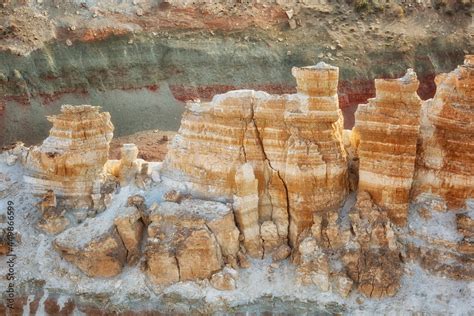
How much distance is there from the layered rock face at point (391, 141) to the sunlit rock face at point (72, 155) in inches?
254

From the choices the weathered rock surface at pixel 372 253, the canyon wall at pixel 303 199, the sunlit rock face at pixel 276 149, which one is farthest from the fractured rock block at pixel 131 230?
the weathered rock surface at pixel 372 253

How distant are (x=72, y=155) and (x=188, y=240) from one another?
3.72 meters

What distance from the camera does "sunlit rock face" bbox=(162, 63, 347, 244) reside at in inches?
495

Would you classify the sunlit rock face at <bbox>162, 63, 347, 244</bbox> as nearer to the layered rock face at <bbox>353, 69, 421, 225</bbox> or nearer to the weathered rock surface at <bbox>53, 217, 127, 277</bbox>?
the layered rock face at <bbox>353, 69, 421, 225</bbox>

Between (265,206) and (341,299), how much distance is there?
9.17 ft

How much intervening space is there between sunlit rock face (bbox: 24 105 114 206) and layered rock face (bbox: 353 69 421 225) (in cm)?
645

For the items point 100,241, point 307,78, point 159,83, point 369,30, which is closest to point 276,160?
point 307,78

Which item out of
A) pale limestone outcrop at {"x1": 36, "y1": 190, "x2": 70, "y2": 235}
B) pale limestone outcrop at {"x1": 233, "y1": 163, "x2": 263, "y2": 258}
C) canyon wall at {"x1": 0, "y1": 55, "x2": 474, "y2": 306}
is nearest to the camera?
canyon wall at {"x1": 0, "y1": 55, "x2": 474, "y2": 306}

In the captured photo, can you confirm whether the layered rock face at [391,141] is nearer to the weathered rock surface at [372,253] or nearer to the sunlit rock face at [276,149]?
the weathered rock surface at [372,253]

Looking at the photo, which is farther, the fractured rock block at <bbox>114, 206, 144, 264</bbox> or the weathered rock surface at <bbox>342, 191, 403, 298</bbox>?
the fractured rock block at <bbox>114, 206, 144, 264</bbox>

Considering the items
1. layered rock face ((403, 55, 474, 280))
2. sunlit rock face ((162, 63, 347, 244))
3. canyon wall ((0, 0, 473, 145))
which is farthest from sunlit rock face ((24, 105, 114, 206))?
canyon wall ((0, 0, 473, 145))

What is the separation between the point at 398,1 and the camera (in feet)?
115

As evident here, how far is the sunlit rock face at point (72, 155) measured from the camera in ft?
45.1

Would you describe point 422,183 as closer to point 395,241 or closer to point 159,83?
point 395,241
